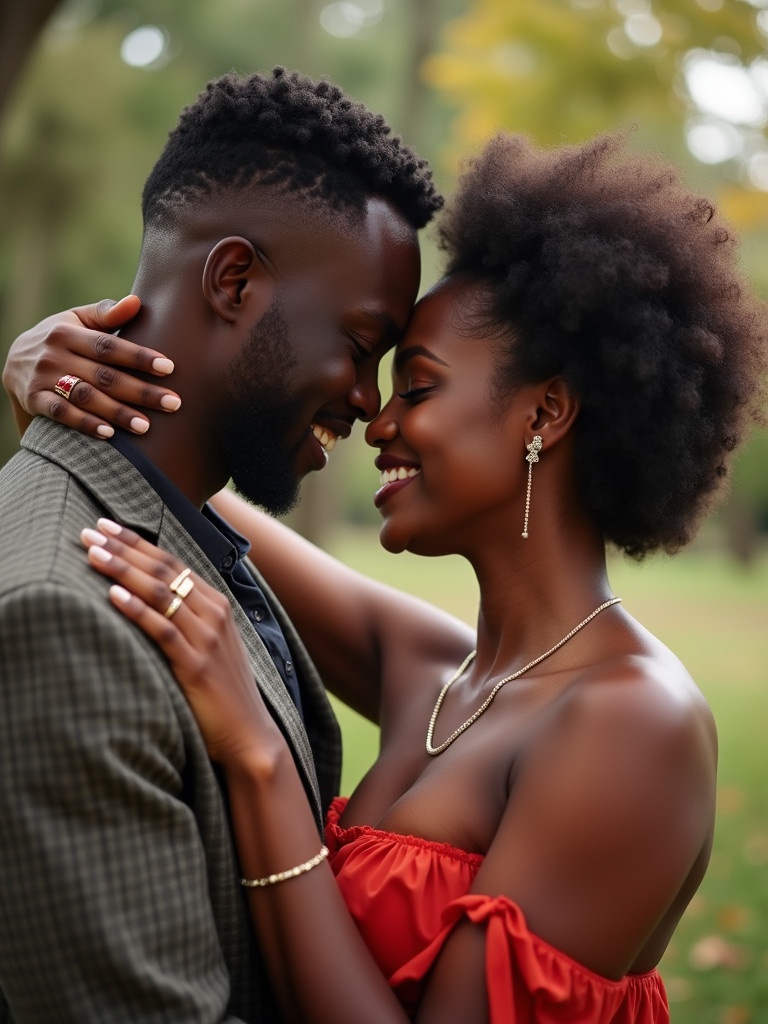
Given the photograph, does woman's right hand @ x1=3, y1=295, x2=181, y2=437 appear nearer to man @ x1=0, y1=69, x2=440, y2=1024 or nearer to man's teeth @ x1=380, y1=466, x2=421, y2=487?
man @ x1=0, y1=69, x2=440, y2=1024

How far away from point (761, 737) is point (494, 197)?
8052 millimetres

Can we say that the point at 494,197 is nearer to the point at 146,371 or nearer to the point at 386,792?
the point at 146,371

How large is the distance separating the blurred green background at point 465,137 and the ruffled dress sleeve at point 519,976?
1.24m

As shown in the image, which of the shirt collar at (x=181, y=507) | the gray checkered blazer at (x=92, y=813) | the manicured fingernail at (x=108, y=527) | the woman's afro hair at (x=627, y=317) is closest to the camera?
the gray checkered blazer at (x=92, y=813)

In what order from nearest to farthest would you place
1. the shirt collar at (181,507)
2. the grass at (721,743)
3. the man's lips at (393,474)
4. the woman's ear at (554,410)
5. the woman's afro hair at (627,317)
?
1. the shirt collar at (181,507)
2. the woman's afro hair at (627,317)
3. the woman's ear at (554,410)
4. the man's lips at (393,474)
5. the grass at (721,743)

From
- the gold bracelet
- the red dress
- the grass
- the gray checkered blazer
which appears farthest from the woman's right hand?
the grass

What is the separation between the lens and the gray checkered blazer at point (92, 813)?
6.86ft

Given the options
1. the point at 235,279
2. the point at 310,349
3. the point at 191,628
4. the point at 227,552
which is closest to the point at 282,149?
the point at 235,279

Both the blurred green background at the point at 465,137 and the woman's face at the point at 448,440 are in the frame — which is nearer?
the woman's face at the point at 448,440

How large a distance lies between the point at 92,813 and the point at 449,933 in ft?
2.95

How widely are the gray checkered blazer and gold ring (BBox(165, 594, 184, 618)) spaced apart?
0.08 metres

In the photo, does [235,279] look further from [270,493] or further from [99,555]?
[99,555]

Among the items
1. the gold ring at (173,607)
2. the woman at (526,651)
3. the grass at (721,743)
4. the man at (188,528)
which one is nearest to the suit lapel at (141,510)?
the man at (188,528)

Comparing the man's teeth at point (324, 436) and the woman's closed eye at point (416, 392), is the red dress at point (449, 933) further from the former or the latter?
the woman's closed eye at point (416, 392)
